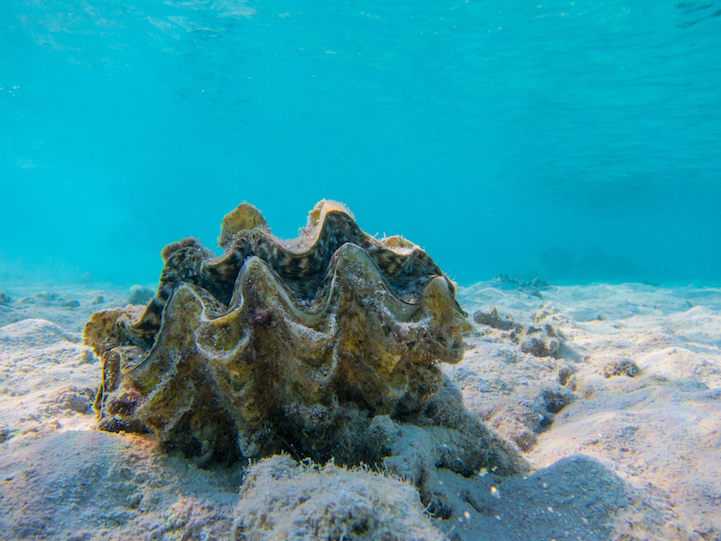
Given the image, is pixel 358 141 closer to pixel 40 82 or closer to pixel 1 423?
pixel 40 82

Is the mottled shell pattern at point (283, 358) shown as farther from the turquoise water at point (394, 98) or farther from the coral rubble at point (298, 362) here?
the turquoise water at point (394, 98)

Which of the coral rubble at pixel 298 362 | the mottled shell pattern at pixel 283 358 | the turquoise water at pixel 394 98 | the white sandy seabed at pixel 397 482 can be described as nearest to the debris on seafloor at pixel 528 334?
the white sandy seabed at pixel 397 482

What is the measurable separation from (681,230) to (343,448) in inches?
4009

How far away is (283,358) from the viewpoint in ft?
5.62

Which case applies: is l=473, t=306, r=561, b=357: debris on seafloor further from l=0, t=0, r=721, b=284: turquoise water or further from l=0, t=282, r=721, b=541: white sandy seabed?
l=0, t=0, r=721, b=284: turquoise water

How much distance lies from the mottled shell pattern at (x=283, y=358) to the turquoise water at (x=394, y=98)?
739cm

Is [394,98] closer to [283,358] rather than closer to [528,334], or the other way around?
[528,334]

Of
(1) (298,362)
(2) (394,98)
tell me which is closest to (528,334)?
(1) (298,362)

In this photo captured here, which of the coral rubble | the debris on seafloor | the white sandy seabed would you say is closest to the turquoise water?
the debris on seafloor

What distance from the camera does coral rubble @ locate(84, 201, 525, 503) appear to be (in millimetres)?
1653

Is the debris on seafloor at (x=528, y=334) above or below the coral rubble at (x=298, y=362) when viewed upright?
above

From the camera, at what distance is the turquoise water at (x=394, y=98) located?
55.4ft

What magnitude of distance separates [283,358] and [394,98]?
28933mm

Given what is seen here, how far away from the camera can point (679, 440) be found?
5.91ft
